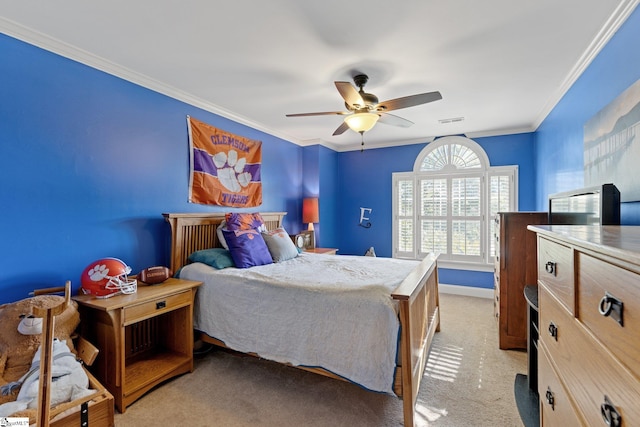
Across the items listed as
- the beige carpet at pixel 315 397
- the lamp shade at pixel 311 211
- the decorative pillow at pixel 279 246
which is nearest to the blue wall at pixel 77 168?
the decorative pillow at pixel 279 246

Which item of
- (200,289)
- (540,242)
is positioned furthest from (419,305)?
(200,289)

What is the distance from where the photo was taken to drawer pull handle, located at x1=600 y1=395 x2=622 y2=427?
59 centimetres

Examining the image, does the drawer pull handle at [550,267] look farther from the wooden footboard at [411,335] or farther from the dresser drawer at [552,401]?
the wooden footboard at [411,335]

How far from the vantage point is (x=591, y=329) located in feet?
2.40

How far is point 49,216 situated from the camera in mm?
2049

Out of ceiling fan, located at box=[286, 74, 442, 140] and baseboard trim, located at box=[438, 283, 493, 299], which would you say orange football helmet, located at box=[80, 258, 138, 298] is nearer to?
ceiling fan, located at box=[286, 74, 442, 140]

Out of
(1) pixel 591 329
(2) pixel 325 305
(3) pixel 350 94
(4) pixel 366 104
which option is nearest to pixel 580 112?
(4) pixel 366 104

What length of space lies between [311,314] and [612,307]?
5.31ft

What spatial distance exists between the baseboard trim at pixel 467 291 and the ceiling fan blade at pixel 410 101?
3.34 m

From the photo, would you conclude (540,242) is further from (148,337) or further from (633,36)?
(148,337)

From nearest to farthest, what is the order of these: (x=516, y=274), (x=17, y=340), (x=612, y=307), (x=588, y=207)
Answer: (x=612, y=307) → (x=588, y=207) → (x=17, y=340) → (x=516, y=274)

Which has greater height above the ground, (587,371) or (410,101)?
(410,101)

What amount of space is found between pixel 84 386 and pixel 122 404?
43cm

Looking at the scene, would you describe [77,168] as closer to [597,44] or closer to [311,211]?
[311,211]
